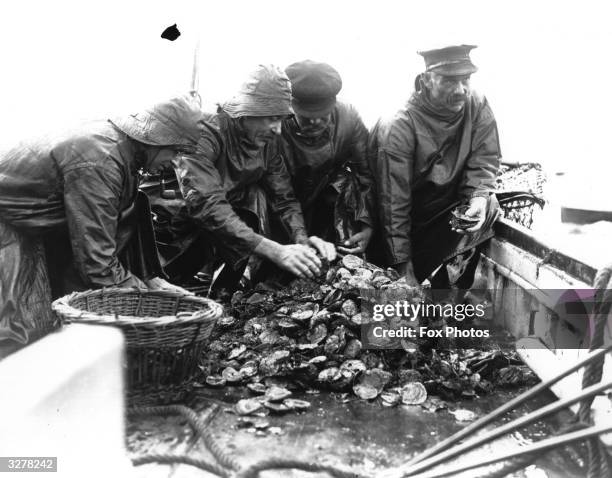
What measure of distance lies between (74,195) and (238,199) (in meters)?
1.54

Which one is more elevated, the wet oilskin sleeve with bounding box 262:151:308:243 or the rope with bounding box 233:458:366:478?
the wet oilskin sleeve with bounding box 262:151:308:243

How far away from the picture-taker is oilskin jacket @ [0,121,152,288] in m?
3.34

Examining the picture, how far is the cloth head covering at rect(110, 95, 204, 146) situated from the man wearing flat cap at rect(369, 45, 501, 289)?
1.76 meters

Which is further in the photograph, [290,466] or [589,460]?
[290,466]

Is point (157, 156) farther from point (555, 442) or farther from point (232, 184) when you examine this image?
point (555, 442)

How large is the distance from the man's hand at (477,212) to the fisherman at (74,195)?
2.05m

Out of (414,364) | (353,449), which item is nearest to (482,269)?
(414,364)

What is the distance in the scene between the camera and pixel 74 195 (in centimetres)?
333

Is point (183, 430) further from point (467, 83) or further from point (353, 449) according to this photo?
point (467, 83)

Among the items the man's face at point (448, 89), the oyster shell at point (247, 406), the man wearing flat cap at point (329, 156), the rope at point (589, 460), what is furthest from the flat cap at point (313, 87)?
the rope at point (589, 460)

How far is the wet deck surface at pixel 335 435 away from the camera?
8.34ft

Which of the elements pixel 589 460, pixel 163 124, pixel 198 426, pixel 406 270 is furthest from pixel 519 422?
pixel 406 270

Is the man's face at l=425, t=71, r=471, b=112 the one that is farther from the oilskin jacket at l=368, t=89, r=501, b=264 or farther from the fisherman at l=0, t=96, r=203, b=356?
the fisherman at l=0, t=96, r=203, b=356

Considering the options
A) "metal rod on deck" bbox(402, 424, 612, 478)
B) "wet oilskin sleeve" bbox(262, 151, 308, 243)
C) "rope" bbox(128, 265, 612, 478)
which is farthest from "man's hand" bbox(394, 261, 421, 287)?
"metal rod on deck" bbox(402, 424, 612, 478)
